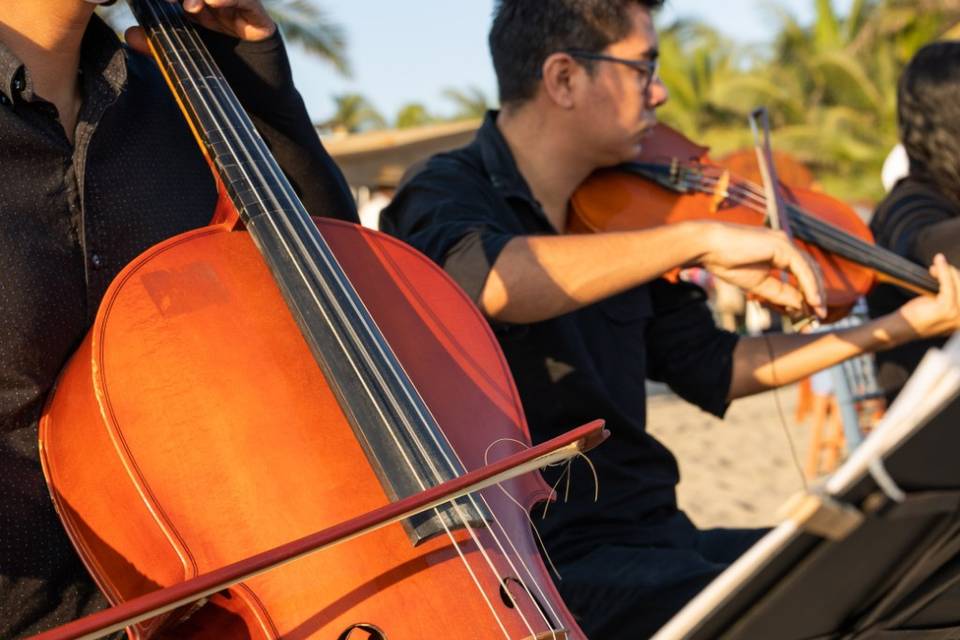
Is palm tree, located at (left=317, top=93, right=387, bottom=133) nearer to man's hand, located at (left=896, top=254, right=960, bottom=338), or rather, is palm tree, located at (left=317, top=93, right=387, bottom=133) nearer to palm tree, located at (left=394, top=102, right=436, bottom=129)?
palm tree, located at (left=394, top=102, right=436, bottom=129)

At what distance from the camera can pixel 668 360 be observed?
8.28 feet

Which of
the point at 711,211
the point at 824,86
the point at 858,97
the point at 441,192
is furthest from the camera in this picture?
the point at 824,86

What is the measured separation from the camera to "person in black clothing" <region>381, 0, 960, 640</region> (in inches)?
73.5

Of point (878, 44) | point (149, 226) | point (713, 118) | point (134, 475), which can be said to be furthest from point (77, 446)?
point (713, 118)

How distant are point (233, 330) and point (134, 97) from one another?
1.59ft

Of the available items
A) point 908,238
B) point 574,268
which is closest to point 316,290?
point 574,268

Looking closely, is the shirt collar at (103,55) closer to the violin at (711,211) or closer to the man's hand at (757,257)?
the man's hand at (757,257)

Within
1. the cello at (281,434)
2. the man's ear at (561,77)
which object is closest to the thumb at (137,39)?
the cello at (281,434)

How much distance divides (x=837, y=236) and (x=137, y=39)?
1.64m

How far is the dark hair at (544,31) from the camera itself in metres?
2.37

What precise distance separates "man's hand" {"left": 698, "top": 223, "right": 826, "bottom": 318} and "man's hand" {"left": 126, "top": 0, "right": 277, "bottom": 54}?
0.79 m

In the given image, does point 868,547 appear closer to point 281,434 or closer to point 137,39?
point 281,434

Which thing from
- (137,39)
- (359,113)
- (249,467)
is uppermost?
(137,39)

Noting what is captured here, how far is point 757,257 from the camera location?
6.07 feet
